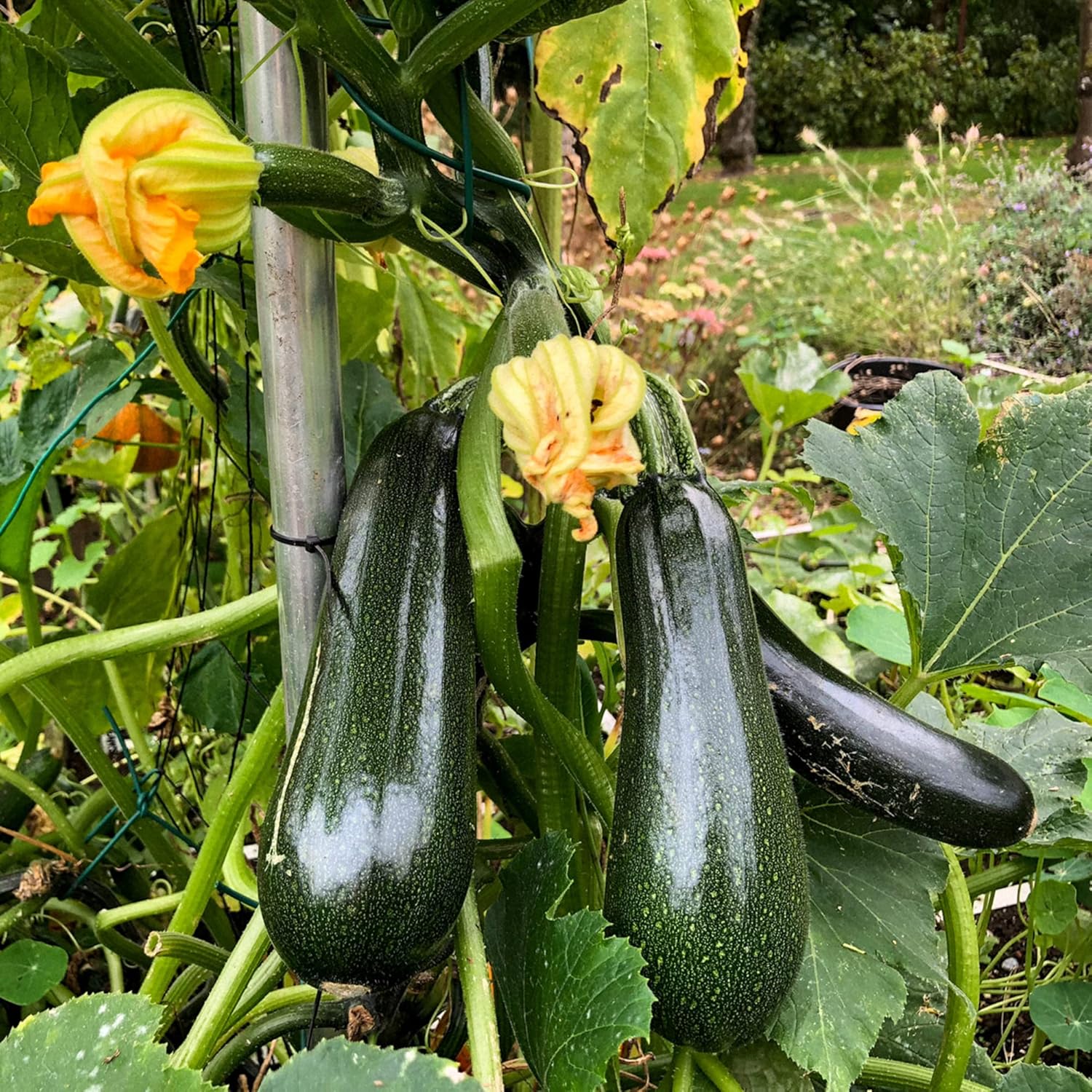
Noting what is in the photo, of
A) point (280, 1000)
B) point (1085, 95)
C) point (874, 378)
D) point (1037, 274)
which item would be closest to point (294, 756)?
point (280, 1000)

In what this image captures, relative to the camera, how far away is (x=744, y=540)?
0.94 metres

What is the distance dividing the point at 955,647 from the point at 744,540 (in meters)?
0.21

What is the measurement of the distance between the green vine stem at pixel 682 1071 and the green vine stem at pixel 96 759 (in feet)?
1.78

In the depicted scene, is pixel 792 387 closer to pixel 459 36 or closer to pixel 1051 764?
pixel 1051 764

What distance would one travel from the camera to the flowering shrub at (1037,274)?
3.88m

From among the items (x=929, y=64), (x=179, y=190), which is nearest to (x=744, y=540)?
(x=179, y=190)

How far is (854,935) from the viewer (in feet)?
2.34

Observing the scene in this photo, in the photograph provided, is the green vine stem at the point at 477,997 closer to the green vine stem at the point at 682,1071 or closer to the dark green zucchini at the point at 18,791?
the green vine stem at the point at 682,1071

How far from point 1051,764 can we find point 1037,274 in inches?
160

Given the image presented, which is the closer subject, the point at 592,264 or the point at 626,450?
the point at 626,450

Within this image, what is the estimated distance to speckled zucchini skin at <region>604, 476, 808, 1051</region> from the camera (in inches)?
22.8

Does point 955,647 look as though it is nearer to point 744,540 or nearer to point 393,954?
point 744,540

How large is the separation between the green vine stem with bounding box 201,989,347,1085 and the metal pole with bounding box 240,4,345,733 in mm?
210

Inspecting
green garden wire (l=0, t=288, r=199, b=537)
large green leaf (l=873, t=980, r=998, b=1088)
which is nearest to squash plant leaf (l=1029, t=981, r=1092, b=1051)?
large green leaf (l=873, t=980, r=998, b=1088)
